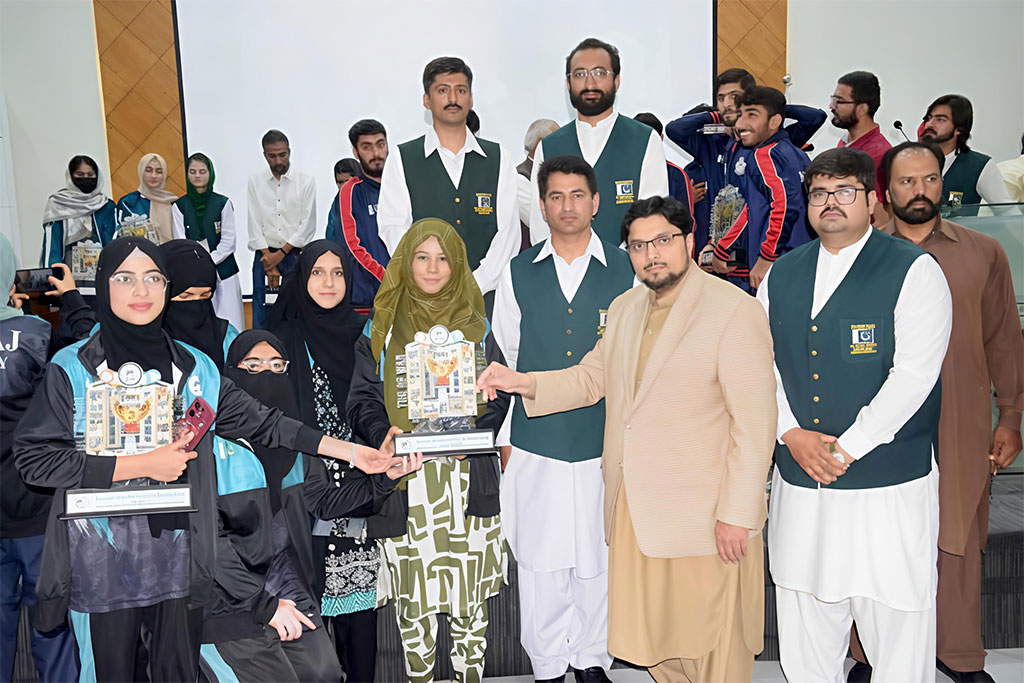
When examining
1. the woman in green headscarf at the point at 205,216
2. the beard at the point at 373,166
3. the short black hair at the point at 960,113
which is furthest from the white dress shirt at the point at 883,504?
the woman in green headscarf at the point at 205,216

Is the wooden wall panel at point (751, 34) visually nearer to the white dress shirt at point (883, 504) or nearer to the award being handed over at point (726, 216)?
the award being handed over at point (726, 216)

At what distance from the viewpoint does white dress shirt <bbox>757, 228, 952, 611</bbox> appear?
246 centimetres

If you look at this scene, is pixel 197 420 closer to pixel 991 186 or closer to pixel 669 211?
pixel 669 211

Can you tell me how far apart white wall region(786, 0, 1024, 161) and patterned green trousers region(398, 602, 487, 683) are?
22.4ft

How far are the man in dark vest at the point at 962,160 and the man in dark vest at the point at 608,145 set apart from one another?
2523 mm

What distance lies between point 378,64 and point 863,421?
20.6 feet

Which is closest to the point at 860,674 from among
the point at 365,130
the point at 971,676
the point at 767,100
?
the point at 971,676

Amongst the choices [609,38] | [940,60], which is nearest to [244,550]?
[609,38]

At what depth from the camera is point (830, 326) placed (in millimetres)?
2543

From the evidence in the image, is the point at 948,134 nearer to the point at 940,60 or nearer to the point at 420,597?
the point at 940,60

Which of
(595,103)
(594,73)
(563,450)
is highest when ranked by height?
(594,73)

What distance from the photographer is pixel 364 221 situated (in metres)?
4.43

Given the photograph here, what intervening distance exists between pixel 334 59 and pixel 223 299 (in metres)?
2.69

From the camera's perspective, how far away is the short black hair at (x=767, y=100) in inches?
150
